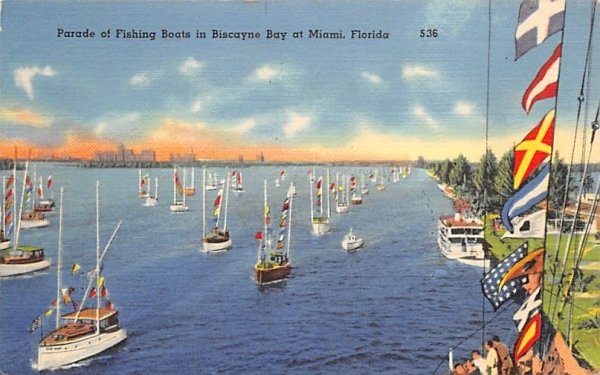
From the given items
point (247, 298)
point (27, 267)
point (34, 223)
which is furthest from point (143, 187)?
point (247, 298)

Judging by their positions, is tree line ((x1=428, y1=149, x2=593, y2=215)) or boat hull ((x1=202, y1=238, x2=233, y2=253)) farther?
boat hull ((x1=202, y1=238, x2=233, y2=253))

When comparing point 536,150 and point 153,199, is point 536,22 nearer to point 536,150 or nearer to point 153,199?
point 536,150

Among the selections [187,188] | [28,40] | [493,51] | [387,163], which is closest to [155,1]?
[28,40]

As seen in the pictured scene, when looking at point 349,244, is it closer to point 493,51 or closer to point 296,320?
point 296,320

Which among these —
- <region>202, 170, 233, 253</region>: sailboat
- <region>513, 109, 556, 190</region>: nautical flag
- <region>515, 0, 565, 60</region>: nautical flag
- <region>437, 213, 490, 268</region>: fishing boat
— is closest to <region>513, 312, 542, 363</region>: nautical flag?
<region>437, 213, 490, 268</region>: fishing boat

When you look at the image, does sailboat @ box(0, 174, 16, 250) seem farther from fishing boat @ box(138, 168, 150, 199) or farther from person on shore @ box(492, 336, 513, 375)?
person on shore @ box(492, 336, 513, 375)

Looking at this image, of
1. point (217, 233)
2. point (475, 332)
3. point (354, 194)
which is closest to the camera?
point (475, 332)
